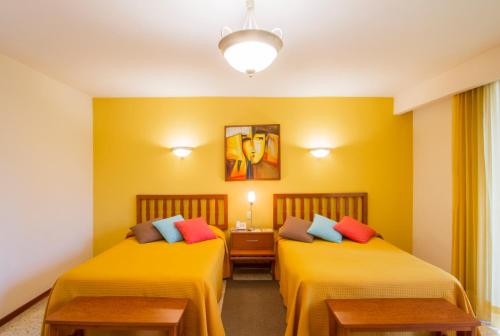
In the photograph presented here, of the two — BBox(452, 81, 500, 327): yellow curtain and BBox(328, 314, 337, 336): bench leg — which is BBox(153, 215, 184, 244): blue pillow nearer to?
BBox(328, 314, 337, 336): bench leg

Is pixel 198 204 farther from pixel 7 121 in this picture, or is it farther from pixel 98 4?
pixel 98 4

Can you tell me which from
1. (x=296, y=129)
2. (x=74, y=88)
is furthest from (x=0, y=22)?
(x=296, y=129)

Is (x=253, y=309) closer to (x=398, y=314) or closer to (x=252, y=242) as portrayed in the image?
(x=252, y=242)

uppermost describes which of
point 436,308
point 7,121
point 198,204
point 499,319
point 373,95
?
point 373,95

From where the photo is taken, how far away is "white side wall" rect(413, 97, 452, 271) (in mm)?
3031

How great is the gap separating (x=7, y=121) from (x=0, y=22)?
1.01 m

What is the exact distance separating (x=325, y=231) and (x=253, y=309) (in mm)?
1262

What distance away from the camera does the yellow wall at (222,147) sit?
3.72 metres

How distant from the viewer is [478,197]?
8.15ft

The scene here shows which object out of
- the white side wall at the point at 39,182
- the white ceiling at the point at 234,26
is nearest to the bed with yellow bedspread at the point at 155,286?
the white side wall at the point at 39,182

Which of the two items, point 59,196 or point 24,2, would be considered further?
point 59,196

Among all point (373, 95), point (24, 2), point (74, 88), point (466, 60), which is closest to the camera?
point (24, 2)

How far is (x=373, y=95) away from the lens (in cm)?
367

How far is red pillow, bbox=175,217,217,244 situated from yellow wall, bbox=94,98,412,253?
2.04 ft
